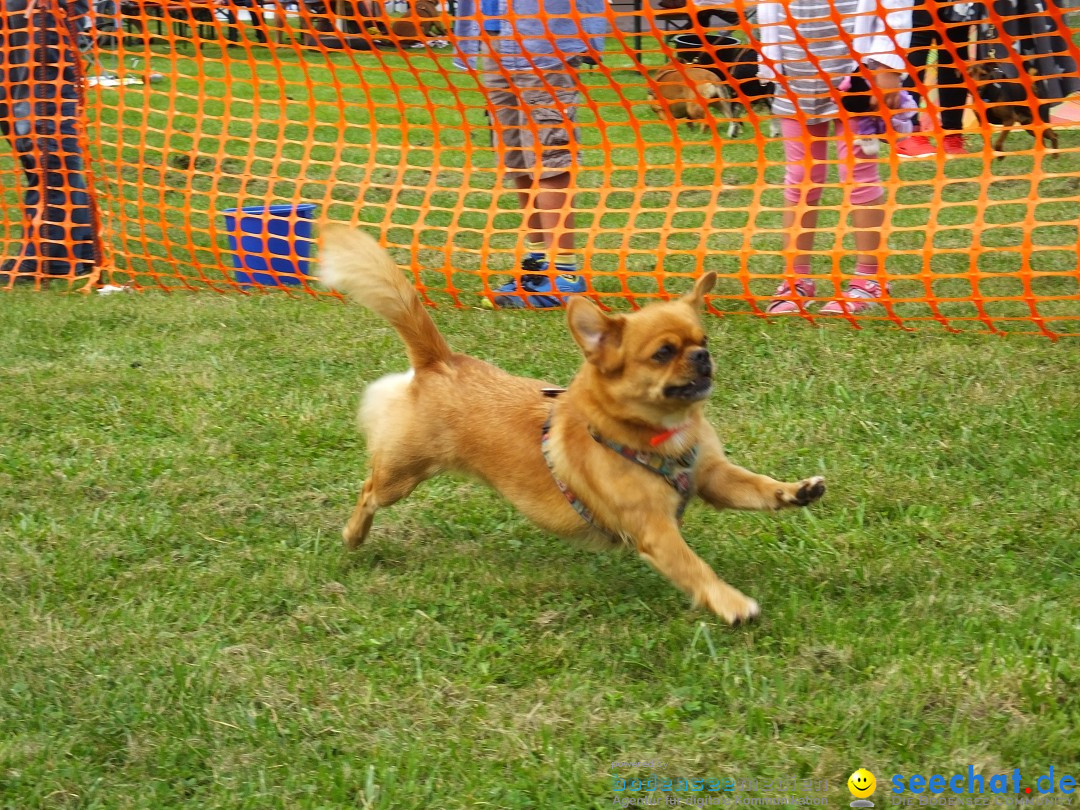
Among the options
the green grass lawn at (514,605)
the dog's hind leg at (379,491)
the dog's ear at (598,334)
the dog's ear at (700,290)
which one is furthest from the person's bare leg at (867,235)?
the dog's hind leg at (379,491)

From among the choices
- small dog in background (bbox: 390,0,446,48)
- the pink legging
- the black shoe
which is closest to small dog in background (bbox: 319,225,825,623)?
the pink legging

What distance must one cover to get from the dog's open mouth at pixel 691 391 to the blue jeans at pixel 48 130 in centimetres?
562

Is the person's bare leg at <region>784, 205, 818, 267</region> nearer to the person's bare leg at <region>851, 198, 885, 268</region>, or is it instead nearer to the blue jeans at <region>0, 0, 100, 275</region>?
the person's bare leg at <region>851, 198, 885, 268</region>

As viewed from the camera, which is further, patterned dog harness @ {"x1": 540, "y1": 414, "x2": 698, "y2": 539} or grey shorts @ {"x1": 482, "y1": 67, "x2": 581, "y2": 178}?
grey shorts @ {"x1": 482, "y1": 67, "x2": 581, "y2": 178}

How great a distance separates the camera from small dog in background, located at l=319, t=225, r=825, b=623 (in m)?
3.41

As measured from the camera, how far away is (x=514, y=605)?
3631mm

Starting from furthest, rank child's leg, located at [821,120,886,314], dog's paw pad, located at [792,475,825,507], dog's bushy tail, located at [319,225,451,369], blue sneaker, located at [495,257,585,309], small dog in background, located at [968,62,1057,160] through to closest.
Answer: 1. small dog in background, located at [968,62,1057,160]
2. blue sneaker, located at [495,257,585,309]
3. child's leg, located at [821,120,886,314]
4. dog's bushy tail, located at [319,225,451,369]
5. dog's paw pad, located at [792,475,825,507]

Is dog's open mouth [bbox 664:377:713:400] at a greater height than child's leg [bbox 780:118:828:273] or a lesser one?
lesser

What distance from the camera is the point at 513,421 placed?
150 inches

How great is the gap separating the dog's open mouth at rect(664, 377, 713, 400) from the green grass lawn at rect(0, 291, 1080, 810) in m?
0.66

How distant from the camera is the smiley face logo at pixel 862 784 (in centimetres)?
249

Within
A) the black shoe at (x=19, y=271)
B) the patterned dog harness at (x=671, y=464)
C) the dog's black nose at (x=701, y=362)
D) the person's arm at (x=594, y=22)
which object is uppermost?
the person's arm at (x=594, y=22)

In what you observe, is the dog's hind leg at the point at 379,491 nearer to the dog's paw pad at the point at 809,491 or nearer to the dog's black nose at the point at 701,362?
the dog's black nose at the point at 701,362

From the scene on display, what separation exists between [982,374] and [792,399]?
83 centimetres
